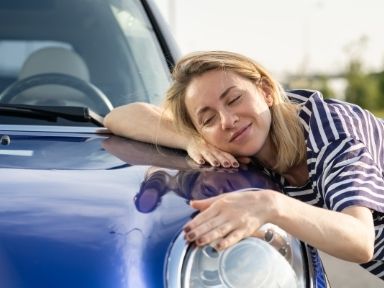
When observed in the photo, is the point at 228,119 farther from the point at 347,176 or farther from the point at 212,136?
the point at 347,176

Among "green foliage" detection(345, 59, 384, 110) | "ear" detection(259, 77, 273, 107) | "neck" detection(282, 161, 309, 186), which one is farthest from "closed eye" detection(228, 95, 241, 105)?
"green foliage" detection(345, 59, 384, 110)

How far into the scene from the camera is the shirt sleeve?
2332 millimetres

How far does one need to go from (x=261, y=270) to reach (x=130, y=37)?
1.76 m

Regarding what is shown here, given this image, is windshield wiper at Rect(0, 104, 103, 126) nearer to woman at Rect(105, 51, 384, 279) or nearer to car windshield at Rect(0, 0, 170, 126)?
woman at Rect(105, 51, 384, 279)

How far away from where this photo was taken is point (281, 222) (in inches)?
83.0

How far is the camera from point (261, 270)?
2008 millimetres

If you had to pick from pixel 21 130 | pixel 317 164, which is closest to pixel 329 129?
pixel 317 164

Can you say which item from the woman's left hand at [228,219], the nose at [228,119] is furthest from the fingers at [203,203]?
the nose at [228,119]

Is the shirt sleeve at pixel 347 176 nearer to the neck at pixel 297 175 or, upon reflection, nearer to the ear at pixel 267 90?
the neck at pixel 297 175

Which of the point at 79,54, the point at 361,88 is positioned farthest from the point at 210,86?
the point at 361,88

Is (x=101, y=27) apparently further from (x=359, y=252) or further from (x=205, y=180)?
(x=359, y=252)

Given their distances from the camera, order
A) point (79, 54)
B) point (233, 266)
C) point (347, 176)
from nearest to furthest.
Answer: point (233, 266), point (347, 176), point (79, 54)

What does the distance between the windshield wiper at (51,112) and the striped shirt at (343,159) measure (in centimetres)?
70

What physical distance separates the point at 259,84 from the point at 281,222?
0.75 m
